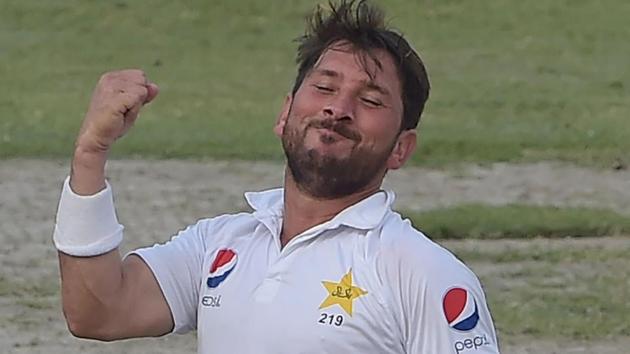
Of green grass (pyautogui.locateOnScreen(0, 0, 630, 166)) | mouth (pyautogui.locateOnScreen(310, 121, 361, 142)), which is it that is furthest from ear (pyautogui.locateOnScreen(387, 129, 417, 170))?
green grass (pyautogui.locateOnScreen(0, 0, 630, 166))

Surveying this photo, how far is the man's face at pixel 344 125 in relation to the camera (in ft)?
9.95

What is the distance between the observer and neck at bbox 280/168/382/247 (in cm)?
311

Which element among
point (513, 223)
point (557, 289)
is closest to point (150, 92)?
point (557, 289)

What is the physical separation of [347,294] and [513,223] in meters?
6.36

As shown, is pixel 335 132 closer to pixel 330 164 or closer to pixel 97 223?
pixel 330 164

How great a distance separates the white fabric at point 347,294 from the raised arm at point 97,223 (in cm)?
19

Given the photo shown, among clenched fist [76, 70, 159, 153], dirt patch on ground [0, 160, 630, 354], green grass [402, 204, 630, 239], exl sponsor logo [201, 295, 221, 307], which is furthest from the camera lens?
green grass [402, 204, 630, 239]

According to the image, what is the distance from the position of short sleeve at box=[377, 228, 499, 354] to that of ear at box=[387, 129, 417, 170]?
8.6 inches

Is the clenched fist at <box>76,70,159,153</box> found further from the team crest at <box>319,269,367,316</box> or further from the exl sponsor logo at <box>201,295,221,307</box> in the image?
the team crest at <box>319,269,367,316</box>

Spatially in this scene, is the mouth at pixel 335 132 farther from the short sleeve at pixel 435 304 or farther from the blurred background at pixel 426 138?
the blurred background at pixel 426 138

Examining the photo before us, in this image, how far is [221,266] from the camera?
3.17m

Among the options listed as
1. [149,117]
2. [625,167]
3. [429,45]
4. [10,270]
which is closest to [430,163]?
[625,167]

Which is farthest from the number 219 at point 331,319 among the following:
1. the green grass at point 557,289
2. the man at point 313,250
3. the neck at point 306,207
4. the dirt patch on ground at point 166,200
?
the green grass at point 557,289

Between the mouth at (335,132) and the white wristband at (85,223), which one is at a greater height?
the mouth at (335,132)
